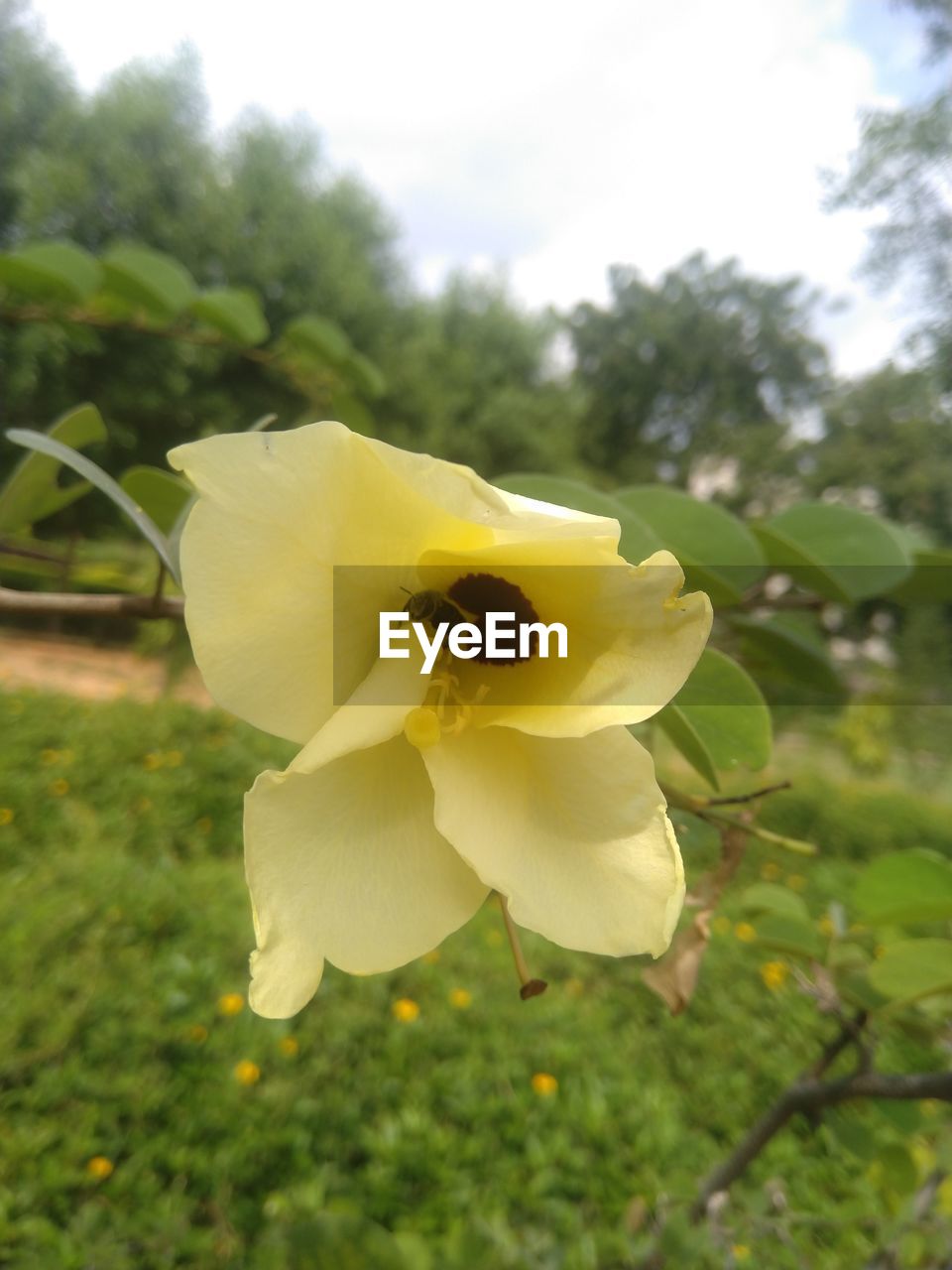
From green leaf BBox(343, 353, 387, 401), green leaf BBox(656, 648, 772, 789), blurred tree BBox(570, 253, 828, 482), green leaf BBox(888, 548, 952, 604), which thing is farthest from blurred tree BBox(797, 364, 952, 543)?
green leaf BBox(656, 648, 772, 789)

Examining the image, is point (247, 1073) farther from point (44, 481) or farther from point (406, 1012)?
point (44, 481)

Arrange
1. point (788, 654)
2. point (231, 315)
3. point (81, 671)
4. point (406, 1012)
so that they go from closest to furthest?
point (788, 654)
point (231, 315)
point (406, 1012)
point (81, 671)

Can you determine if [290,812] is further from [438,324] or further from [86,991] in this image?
[438,324]

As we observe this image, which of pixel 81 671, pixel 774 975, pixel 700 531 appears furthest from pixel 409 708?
pixel 81 671

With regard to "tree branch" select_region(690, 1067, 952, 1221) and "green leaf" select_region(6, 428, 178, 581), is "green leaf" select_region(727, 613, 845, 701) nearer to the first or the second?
"tree branch" select_region(690, 1067, 952, 1221)

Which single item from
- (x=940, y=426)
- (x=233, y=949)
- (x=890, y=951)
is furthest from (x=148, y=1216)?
(x=940, y=426)

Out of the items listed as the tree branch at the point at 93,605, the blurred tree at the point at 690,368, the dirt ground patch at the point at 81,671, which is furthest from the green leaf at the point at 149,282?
the blurred tree at the point at 690,368
